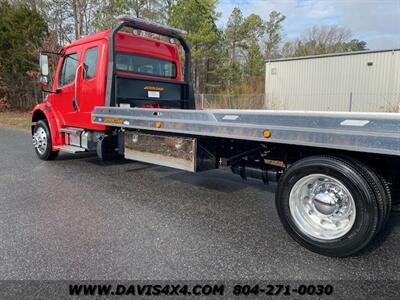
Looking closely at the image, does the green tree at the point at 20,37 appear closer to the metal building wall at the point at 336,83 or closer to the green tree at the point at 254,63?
the metal building wall at the point at 336,83

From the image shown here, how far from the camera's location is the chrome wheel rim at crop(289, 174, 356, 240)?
9.88ft

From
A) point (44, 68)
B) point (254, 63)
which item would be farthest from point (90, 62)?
point (254, 63)

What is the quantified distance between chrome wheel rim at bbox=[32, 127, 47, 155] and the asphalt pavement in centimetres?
150

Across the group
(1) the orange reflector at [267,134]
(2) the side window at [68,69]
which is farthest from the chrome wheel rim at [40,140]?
(1) the orange reflector at [267,134]

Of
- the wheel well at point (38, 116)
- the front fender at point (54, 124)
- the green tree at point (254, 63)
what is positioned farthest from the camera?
the green tree at point (254, 63)

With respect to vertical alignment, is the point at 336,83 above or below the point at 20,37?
below

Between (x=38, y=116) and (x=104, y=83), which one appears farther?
(x=38, y=116)

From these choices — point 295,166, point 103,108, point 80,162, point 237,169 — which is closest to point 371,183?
point 295,166

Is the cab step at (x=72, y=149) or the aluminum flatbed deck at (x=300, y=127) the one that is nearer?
the aluminum flatbed deck at (x=300, y=127)

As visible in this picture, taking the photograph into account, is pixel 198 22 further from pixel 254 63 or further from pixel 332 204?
pixel 332 204

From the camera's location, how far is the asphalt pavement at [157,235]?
2797 mm

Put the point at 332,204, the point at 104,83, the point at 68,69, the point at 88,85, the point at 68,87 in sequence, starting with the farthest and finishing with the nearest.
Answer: the point at 68,69
the point at 68,87
the point at 88,85
the point at 104,83
the point at 332,204

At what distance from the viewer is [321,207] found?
10.4ft

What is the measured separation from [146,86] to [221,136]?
3.12m
